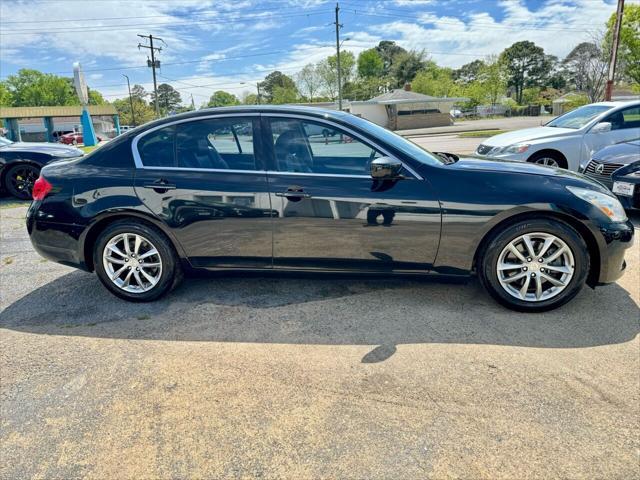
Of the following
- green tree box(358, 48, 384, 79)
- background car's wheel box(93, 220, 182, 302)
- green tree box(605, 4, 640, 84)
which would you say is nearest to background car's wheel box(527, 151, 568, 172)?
background car's wheel box(93, 220, 182, 302)

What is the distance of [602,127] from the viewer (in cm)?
748

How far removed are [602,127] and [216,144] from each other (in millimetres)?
7075

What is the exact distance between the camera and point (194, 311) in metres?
3.52

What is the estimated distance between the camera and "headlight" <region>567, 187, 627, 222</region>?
10.4ft

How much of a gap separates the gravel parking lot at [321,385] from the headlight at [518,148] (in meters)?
4.18

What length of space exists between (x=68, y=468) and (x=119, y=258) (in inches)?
77.8

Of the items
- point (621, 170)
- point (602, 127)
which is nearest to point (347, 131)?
point (621, 170)

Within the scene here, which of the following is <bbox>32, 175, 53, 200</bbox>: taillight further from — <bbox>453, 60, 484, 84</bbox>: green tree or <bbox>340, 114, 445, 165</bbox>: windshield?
<bbox>453, 60, 484, 84</bbox>: green tree

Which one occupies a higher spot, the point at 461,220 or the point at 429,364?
the point at 461,220

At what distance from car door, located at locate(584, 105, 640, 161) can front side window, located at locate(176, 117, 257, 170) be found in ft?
21.7

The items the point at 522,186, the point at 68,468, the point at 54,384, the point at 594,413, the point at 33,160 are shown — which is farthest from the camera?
the point at 33,160

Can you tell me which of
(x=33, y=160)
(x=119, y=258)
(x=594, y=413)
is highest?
(x=33, y=160)

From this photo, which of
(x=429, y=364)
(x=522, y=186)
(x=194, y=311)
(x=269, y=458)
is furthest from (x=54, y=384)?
(x=522, y=186)

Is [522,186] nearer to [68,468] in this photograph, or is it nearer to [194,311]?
[194,311]
